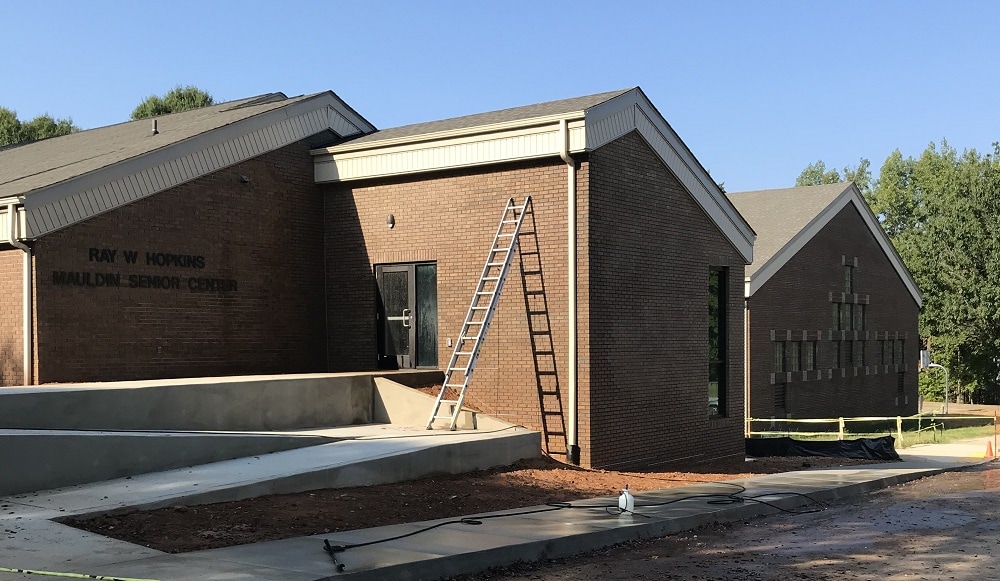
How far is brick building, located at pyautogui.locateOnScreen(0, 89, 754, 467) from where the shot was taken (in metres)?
16.5

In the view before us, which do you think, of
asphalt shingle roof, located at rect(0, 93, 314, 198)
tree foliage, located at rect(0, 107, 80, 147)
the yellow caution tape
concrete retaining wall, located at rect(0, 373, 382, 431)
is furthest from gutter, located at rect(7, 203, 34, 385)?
tree foliage, located at rect(0, 107, 80, 147)

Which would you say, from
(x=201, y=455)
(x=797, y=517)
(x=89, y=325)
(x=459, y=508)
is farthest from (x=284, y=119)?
(x=797, y=517)

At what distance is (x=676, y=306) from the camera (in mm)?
19547

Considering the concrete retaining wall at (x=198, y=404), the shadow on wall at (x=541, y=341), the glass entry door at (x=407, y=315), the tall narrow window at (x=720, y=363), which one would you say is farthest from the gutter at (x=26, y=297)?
the tall narrow window at (x=720, y=363)

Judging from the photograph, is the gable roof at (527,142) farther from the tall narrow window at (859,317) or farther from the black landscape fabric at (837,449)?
the tall narrow window at (859,317)

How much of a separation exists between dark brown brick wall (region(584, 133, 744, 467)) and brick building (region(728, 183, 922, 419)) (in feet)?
41.0

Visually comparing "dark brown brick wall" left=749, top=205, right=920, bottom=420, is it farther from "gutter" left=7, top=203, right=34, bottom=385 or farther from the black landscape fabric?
"gutter" left=7, top=203, right=34, bottom=385

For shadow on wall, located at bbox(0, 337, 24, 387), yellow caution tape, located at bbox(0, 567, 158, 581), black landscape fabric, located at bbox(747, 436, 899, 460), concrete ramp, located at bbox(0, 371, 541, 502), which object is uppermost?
shadow on wall, located at bbox(0, 337, 24, 387)

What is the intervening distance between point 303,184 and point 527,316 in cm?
561

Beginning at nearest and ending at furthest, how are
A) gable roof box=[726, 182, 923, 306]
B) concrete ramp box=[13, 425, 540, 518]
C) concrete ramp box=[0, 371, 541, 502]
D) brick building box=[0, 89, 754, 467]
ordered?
concrete ramp box=[13, 425, 540, 518], concrete ramp box=[0, 371, 541, 502], brick building box=[0, 89, 754, 467], gable roof box=[726, 182, 923, 306]

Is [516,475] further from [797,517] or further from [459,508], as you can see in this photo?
[797,517]

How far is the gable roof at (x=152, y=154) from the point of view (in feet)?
52.6

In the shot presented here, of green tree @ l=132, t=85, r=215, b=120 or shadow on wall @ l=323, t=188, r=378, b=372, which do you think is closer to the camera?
shadow on wall @ l=323, t=188, r=378, b=372

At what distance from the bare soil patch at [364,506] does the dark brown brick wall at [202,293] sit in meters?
6.07
